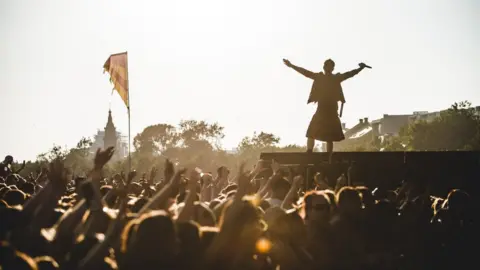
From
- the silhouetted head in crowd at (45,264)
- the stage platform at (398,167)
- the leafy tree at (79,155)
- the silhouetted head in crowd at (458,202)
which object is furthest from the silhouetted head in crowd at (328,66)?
the leafy tree at (79,155)

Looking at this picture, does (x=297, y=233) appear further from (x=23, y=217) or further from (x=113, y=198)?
(x=113, y=198)

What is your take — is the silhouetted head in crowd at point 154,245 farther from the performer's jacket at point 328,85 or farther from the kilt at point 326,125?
the performer's jacket at point 328,85

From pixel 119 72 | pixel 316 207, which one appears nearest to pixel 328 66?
pixel 316 207

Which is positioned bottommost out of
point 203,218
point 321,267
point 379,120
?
point 321,267

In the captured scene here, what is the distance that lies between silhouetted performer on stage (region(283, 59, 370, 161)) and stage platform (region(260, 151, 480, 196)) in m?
0.91

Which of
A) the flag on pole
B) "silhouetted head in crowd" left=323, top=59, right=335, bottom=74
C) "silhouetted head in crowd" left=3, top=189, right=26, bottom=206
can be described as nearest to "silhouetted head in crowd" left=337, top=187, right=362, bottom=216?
Result: "silhouetted head in crowd" left=3, top=189, right=26, bottom=206

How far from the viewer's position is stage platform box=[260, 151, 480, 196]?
9188 mm

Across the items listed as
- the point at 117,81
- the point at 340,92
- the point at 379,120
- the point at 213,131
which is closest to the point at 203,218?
the point at 340,92

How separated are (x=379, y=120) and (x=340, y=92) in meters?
129

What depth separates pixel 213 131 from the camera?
9519 centimetres

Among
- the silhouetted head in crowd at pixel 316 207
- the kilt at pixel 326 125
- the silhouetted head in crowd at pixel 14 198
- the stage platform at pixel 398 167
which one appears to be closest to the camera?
the silhouetted head in crowd at pixel 316 207

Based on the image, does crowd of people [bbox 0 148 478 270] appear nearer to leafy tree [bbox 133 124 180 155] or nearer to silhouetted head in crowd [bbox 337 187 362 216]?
silhouetted head in crowd [bbox 337 187 362 216]

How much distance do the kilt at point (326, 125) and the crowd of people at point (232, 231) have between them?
4495 millimetres

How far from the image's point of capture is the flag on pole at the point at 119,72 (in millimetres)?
18469
